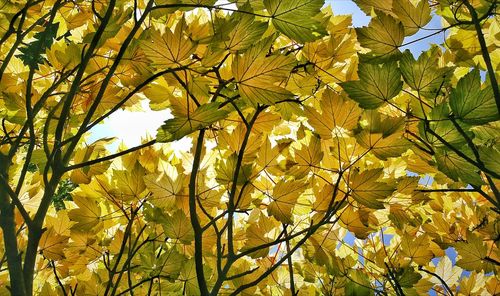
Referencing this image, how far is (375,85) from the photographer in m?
0.65

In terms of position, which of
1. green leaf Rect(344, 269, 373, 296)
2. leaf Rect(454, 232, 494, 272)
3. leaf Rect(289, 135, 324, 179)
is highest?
leaf Rect(289, 135, 324, 179)

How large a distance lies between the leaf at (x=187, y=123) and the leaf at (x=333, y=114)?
9.2 inches

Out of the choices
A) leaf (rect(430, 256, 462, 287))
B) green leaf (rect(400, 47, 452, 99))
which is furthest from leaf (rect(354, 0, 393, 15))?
leaf (rect(430, 256, 462, 287))

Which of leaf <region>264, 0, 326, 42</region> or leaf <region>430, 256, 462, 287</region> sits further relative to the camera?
leaf <region>430, 256, 462, 287</region>

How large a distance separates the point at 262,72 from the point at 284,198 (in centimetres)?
34

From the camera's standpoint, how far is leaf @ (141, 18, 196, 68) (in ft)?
2.07

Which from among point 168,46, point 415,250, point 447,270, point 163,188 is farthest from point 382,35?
point 447,270

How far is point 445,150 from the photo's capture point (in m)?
0.67

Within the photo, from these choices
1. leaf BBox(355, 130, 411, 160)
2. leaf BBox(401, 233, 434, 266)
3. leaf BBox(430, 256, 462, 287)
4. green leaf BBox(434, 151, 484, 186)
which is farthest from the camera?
leaf BBox(430, 256, 462, 287)

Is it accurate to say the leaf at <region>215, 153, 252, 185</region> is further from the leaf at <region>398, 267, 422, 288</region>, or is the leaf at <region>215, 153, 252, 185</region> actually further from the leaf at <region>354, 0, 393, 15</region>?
the leaf at <region>398, 267, 422, 288</region>

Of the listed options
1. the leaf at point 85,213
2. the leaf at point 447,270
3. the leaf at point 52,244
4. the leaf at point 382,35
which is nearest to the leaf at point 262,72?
the leaf at point 382,35

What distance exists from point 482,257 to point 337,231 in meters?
0.38

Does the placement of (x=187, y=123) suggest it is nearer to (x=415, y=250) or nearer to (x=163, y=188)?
(x=163, y=188)

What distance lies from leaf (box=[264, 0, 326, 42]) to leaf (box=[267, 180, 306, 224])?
1.12 ft
